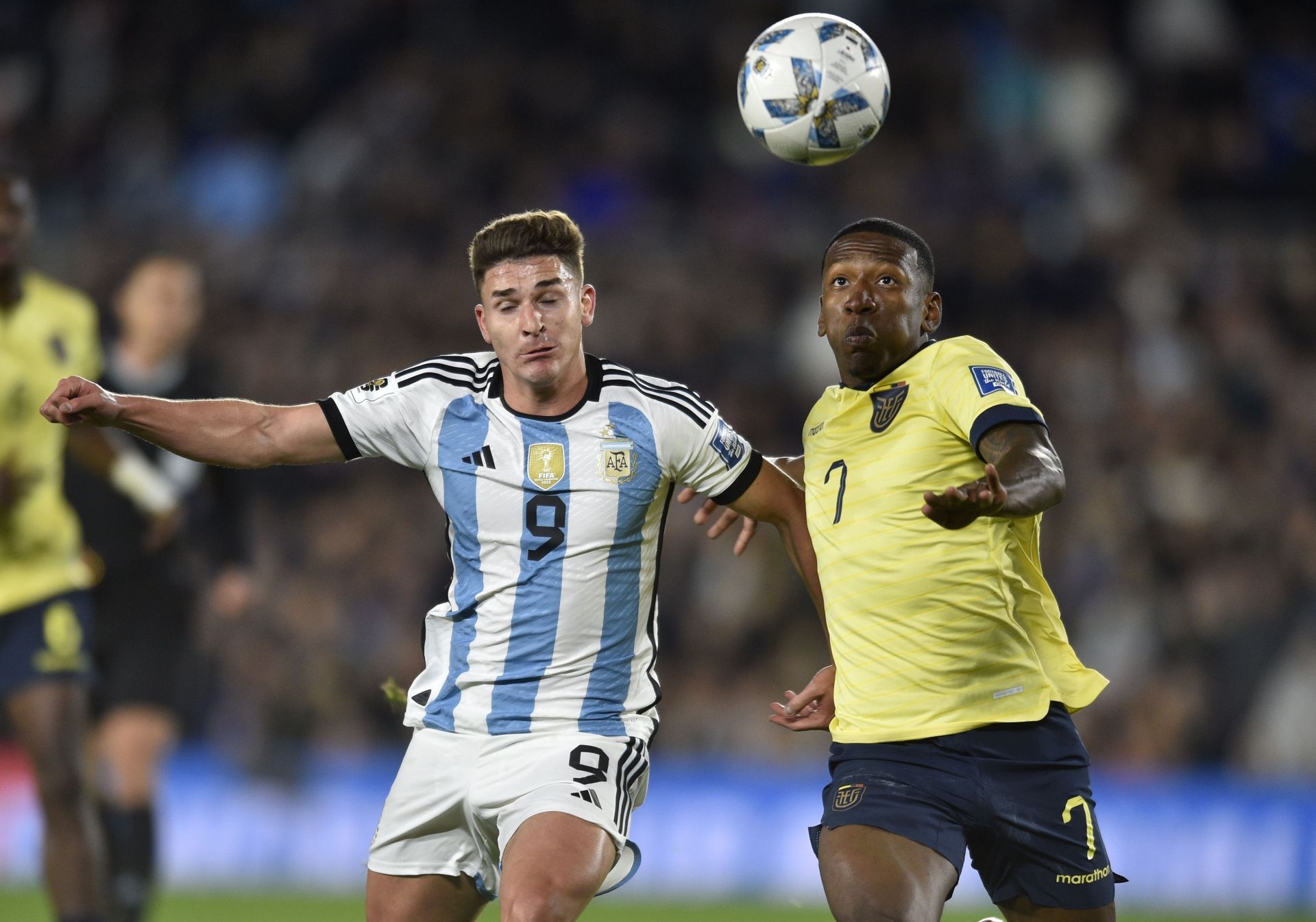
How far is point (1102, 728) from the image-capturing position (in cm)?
1115

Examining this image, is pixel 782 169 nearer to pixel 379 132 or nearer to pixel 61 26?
pixel 379 132

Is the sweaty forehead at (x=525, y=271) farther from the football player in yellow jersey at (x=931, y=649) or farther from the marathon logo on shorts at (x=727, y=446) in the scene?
the football player in yellow jersey at (x=931, y=649)

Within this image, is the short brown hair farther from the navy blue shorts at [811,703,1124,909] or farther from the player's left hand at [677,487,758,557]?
the navy blue shorts at [811,703,1124,909]

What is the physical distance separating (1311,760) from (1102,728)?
1291 mm

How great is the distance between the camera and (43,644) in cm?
626

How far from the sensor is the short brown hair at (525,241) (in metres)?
4.75

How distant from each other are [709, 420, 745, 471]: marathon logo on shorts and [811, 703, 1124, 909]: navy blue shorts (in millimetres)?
897

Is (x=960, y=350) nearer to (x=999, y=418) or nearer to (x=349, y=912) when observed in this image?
(x=999, y=418)

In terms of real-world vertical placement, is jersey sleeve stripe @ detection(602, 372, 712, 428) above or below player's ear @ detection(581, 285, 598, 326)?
below

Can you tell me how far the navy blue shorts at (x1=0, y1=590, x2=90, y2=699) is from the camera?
6.21 meters

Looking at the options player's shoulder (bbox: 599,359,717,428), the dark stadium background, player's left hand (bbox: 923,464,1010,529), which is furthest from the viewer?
the dark stadium background

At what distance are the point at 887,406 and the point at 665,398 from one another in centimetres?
64

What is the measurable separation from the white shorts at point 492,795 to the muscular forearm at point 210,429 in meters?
0.94

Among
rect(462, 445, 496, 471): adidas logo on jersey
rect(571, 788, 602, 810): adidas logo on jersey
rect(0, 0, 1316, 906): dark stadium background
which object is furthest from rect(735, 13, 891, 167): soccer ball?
rect(0, 0, 1316, 906): dark stadium background
